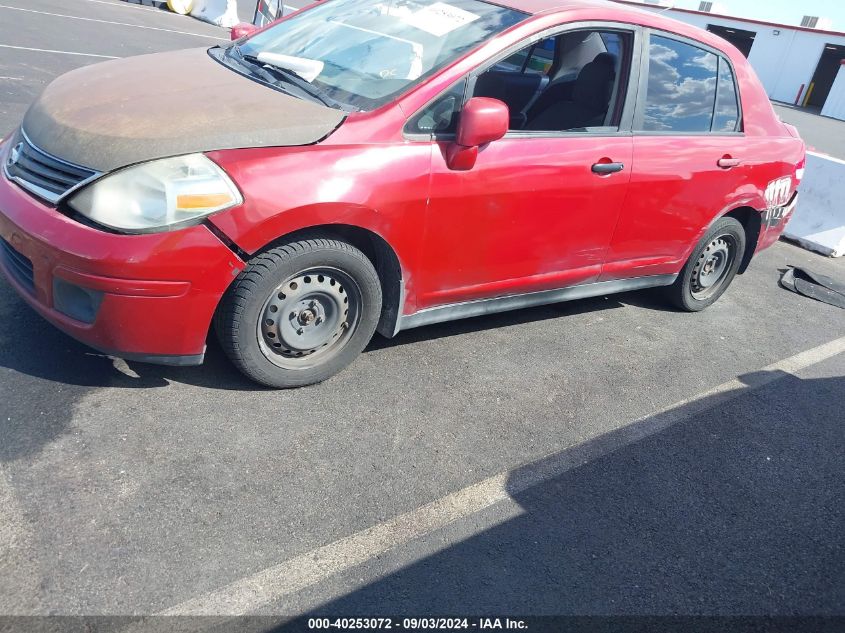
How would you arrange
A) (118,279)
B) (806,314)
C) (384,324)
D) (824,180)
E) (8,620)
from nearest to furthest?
(8,620), (118,279), (384,324), (806,314), (824,180)

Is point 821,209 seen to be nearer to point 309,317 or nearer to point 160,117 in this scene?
point 309,317

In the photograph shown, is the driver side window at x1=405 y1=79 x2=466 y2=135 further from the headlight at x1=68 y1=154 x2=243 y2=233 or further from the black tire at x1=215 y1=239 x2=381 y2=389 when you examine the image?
the headlight at x1=68 y1=154 x2=243 y2=233

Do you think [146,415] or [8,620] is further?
[146,415]

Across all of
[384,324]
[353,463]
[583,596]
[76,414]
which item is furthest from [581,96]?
[76,414]

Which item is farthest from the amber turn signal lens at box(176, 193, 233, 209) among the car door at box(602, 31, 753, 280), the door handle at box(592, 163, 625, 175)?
A: the car door at box(602, 31, 753, 280)

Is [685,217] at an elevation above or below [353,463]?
above

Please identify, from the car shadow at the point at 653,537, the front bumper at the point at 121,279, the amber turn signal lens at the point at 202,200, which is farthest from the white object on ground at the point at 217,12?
the car shadow at the point at 653,537

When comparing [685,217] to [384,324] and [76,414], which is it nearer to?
[384,324]

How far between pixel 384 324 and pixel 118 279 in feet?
4.30

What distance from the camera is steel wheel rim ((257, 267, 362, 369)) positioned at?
10.6ft

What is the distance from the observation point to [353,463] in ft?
10.0

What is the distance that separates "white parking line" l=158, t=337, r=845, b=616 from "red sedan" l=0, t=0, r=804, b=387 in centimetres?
91

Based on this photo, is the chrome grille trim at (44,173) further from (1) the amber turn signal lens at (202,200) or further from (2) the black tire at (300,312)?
(2) the black tire at (300,312)

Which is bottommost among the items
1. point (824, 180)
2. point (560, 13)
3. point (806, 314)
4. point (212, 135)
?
point (806, 314)
